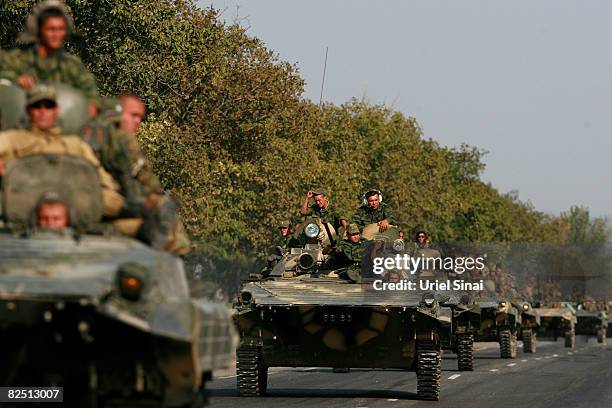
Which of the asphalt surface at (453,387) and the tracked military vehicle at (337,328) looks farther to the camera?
the asphalt surface at (453,387)

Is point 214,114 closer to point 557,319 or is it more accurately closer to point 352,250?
point 557,319

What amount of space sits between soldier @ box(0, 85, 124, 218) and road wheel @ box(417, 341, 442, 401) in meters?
12.7

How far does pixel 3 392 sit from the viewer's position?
9383mm

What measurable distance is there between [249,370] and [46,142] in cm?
1317

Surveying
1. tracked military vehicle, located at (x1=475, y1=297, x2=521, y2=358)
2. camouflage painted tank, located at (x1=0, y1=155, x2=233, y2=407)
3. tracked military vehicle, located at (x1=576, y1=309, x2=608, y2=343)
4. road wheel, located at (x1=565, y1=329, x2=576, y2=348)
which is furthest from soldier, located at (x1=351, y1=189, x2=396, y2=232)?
tracked military vehicle, located at (x1=576, y1=309, x2=608, y2=343)

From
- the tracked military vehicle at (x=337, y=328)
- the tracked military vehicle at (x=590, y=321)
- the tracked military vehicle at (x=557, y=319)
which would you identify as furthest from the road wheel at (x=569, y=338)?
the tracked military vehicle at (x=337, y=328)

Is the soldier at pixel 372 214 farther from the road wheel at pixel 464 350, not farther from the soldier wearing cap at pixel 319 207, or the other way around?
the road wheel at pixel 464 350

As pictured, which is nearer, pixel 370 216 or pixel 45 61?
pixel 45 61

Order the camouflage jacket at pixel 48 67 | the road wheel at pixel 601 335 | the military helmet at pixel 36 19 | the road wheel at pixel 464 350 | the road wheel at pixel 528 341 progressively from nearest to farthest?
the military helmet at pixel 36 19 → the camouflage jacket at pixel 48 67 → the road wheel at pixel 464 350 → the road wheel at pixel 528 341 → the road wheel at pixel 601 335

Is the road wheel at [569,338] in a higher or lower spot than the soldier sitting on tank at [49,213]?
lower

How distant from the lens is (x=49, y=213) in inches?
375

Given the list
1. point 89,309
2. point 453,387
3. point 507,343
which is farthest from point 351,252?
point 507,343

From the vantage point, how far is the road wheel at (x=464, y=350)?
109ft

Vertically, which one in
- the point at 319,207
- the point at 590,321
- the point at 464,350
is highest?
the point at 319,207
